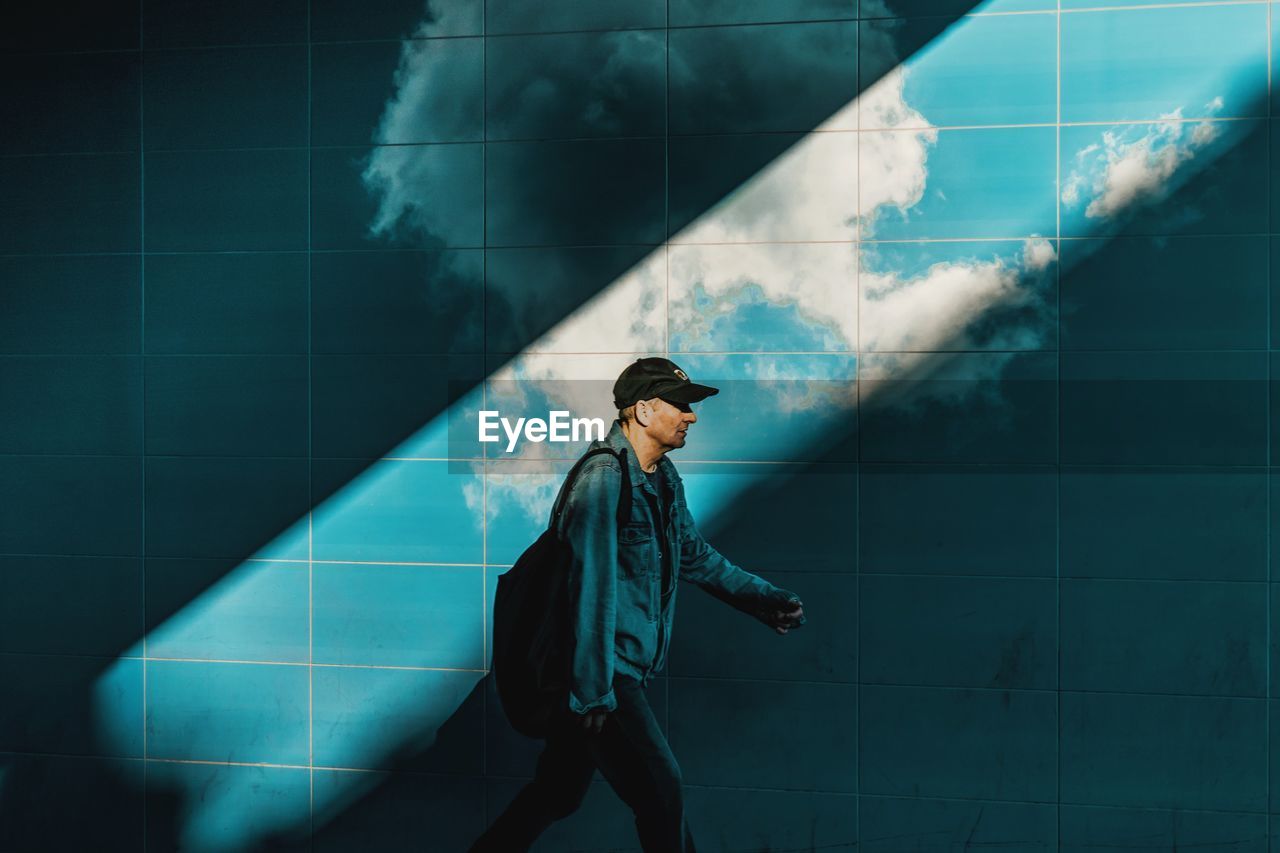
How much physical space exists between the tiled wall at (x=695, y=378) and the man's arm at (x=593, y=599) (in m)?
1.02

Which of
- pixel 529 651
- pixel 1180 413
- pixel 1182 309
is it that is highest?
pixel 1182 309

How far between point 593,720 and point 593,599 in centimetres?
35

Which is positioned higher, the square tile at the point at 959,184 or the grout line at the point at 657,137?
the grout line at the point at 657,137

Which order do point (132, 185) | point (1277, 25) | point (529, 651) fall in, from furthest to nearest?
1. point (132, 185)
2. point (1277, 25)
3. point (529, 651)

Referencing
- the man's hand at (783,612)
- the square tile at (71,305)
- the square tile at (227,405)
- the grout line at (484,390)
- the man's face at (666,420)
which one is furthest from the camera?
the square tile at (71,305)

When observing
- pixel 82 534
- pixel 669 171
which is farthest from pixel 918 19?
pixel 82 534

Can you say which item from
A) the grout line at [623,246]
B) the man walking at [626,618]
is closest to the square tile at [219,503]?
the grout line at [623,246]

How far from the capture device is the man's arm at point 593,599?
3047 mm

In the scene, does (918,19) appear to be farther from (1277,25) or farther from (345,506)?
(345,506)

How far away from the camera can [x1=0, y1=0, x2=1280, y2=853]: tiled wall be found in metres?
3.83

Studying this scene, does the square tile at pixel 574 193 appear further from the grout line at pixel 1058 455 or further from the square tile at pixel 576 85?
the grout line at pixel 1058 455

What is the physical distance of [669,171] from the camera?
159 inches

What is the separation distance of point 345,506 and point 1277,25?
3.86 metres

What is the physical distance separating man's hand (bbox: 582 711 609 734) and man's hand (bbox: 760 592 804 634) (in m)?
0.70
